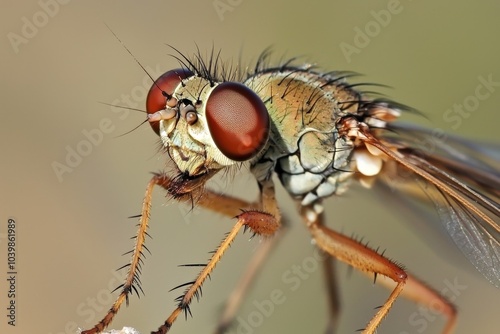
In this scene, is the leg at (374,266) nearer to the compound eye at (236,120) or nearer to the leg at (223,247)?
the leg at (223,247)

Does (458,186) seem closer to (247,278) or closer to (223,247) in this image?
(223,247)

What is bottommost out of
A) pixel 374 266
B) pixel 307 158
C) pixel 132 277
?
pixel 132 277

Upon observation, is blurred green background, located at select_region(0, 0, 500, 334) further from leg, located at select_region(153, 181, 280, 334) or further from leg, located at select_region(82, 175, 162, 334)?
leg, located at select_region(82, 175, 162, 334)

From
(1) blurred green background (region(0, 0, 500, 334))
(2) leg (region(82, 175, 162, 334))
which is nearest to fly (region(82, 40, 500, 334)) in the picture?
(2) leg (region(82, 175, 162, 334))

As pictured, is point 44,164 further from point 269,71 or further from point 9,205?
point 269,71

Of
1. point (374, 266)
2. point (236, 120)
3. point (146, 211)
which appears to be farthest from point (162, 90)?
point (374, 266)

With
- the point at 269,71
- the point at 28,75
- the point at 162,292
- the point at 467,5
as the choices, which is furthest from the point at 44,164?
the point at 467,5

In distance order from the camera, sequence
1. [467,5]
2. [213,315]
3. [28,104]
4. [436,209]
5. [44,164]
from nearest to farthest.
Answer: [436,209] < [213,315] < [44,164] < [28,104] < [467,5]

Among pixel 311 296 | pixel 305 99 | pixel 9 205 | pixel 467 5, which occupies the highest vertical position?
pixel 467 5
